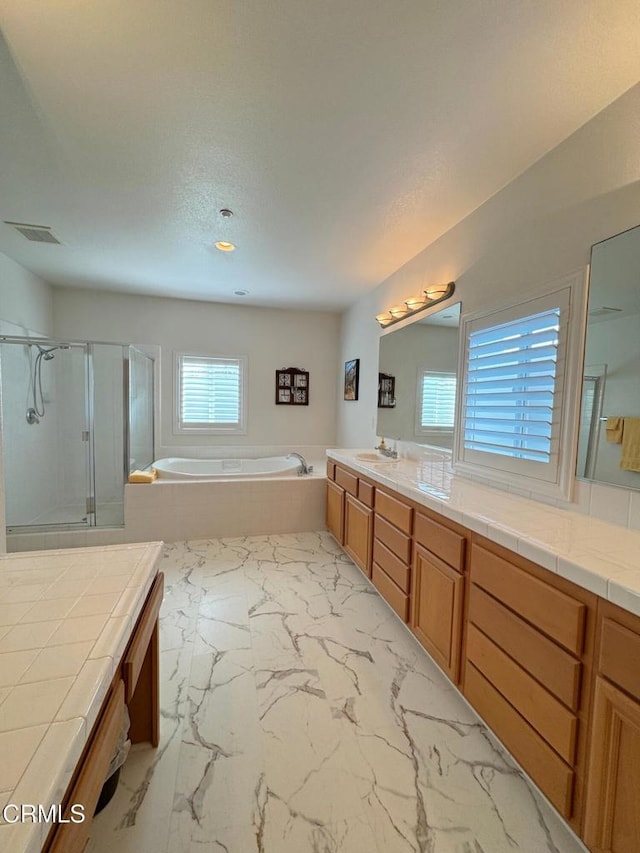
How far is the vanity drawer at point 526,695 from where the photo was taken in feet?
3.60

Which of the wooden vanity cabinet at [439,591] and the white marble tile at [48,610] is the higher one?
the white marble tile at [48,610]

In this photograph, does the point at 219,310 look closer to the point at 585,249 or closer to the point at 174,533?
the point at 174,533

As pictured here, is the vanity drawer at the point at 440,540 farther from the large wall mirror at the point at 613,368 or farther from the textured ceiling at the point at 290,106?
the textured ceiling at the point at 290,106

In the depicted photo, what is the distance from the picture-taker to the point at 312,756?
1381mm

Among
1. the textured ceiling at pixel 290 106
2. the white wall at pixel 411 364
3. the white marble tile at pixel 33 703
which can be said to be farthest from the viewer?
the white wall at pixel 411 364

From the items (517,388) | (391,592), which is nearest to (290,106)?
(517,388)

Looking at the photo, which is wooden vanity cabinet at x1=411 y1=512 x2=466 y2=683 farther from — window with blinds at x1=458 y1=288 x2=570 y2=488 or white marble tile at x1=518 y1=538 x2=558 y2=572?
window with blinds at x1=458 y1=288 x2=570 y2=488

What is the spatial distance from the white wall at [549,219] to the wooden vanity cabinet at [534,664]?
4.59ft

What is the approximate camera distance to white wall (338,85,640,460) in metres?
1.47

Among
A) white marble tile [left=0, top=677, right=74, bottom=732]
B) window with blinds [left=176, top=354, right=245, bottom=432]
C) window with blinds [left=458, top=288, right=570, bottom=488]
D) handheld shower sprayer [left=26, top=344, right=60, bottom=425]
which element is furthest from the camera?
window with blinds [left=176, top=354, right=245, bottom=432]

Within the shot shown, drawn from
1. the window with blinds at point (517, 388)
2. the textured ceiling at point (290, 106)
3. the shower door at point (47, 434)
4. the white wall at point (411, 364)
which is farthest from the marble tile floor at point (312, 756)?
the textured ceiling at point (290, 106)

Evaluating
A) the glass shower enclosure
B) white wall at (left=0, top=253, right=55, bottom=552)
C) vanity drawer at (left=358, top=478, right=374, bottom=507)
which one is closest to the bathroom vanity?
vanity drawer at (left=358, top=478, right=374, bottom=507)

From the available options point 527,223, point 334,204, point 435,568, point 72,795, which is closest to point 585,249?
point 527,223

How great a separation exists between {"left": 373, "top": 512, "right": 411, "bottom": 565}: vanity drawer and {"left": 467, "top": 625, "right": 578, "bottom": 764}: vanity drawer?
55 cm
